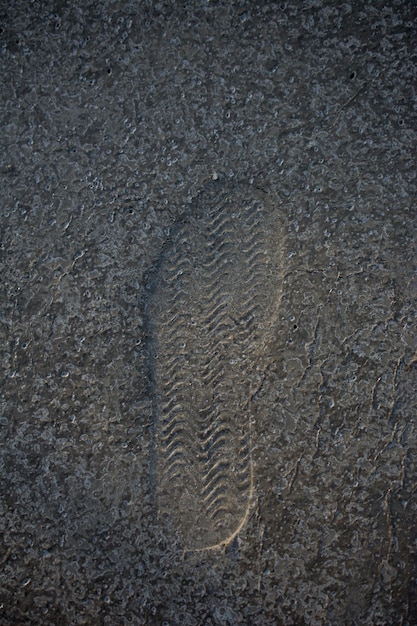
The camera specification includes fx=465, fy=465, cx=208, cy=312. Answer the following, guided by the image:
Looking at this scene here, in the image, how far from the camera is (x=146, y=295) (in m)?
1.09

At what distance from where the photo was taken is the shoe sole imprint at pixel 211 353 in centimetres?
106

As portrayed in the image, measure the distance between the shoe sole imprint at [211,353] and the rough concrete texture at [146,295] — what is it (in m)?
0.03

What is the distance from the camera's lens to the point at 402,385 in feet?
3.57

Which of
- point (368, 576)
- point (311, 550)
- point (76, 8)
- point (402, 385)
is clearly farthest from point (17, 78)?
point (368, 576)

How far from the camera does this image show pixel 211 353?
1073 mm

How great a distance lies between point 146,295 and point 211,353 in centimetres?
20

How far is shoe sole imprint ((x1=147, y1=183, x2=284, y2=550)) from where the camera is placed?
106 centimetres

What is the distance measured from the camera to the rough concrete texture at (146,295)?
1.08 m

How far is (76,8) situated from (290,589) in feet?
4.76

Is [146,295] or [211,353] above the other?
[146,295]

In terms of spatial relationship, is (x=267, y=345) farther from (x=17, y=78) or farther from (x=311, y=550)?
(x=17, y=78)

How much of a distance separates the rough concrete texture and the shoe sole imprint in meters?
0.03

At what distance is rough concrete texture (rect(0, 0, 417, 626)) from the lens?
1079 millimetres

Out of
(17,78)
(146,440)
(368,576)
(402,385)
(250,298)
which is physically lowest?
(368,576)
